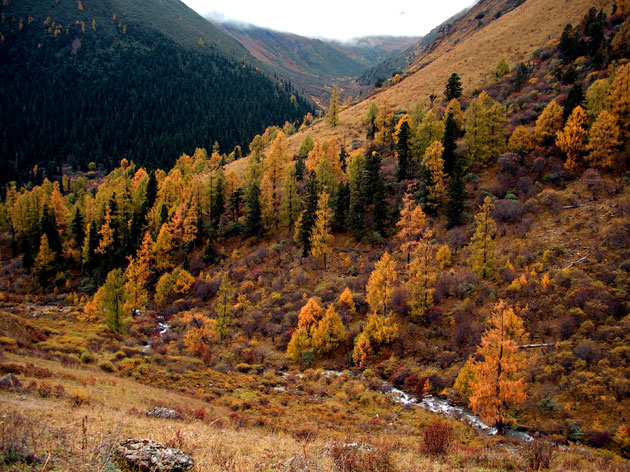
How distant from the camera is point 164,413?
15094 millimetres

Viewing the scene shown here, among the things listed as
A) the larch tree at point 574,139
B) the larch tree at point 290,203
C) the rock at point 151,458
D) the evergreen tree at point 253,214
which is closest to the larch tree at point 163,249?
the evergreen tree at point 253,214

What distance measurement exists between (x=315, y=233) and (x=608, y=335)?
3382 centimetres

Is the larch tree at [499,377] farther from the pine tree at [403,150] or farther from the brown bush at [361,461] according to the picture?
the pine tree at [403,150]

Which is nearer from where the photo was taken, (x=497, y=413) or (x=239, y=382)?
(x=497, y=413)

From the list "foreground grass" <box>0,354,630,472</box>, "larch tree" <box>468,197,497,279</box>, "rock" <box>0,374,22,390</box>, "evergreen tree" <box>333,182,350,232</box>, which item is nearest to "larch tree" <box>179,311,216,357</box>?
"foreground grass" <box>0,354,630,472</box>

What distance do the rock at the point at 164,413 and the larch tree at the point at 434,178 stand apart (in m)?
40.9

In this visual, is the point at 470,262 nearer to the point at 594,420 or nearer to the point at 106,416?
the point at 594,420

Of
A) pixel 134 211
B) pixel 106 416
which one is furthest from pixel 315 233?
pixel 134 211

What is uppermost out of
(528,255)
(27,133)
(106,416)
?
(27,133)

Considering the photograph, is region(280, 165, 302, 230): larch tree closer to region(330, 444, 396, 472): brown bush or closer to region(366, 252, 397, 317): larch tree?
region(366, 252, 397, 317): larch tree

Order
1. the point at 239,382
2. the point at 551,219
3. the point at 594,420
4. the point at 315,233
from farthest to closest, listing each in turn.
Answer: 1. the point at 315,233
2. the point at 551,219
3. the point at 239,382
4. the point at 594,420

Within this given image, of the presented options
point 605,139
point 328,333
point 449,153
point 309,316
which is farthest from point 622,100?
point 309,316

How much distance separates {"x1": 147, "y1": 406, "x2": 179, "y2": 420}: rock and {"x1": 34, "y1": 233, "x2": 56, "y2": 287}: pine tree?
65639 millimetres

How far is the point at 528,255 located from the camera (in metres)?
33.1
